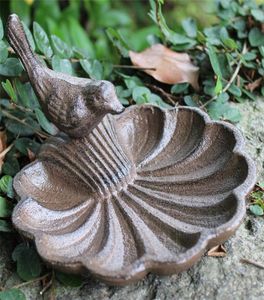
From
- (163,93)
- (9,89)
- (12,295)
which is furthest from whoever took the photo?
(163,93)

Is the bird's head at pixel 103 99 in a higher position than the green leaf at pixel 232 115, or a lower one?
higher

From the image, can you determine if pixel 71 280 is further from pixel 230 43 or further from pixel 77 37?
pixel 77 37

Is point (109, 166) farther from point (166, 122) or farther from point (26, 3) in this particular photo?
point (26, 3)

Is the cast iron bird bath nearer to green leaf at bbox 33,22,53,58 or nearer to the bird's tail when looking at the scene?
the bird's tail

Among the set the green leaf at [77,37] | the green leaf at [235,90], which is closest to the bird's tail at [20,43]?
the green leaf at [235,90]

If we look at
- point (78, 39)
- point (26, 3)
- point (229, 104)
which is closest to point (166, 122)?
point (229, 104)

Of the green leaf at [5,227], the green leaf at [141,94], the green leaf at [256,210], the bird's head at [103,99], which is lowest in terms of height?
the green leaf at [256,210]

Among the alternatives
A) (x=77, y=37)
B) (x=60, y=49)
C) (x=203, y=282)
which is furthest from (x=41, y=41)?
(x=77, y=37)

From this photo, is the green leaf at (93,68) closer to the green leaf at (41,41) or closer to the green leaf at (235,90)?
the green leaf at (41,41)
